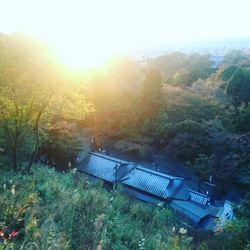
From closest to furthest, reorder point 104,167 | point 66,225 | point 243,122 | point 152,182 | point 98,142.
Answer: point 66,225, point 152,182, point 104,167, point 243,122, point 98,142

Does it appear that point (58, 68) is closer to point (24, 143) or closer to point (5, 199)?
point (24, 143)

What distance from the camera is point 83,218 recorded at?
244 inches

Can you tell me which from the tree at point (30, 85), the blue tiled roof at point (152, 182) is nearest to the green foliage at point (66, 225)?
the tree at point (30, 85)

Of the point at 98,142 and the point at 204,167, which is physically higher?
the point at 204,167

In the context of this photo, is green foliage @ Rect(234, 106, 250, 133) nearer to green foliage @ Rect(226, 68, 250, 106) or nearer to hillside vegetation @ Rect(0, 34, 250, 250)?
hillside vegetation @ Rect(0, 34, 250, 250)

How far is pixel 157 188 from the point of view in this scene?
1820 centimetres

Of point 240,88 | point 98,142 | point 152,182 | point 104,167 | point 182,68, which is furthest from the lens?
point 182,68

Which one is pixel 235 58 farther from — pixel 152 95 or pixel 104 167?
pixel 104 167

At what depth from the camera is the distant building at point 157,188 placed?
1638cm

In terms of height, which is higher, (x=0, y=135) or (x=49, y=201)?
(x=49, y=201)

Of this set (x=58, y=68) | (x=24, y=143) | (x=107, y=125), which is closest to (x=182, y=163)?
(x=107, y=125)

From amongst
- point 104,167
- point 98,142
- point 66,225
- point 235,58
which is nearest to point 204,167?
point 104,167

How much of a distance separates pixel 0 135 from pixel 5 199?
889 centimetres

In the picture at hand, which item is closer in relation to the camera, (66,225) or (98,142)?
(66,225)
